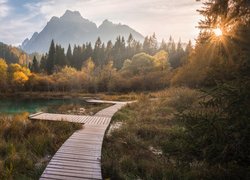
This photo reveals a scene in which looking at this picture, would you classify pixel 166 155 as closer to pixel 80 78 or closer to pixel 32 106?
pixel 32 106

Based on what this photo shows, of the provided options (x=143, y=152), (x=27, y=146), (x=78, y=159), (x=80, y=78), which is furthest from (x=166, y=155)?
(x=80, y=78)

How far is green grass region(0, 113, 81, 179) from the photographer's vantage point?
532cm

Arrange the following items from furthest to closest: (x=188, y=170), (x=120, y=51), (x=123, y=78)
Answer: (x=120, y=51), (x=123, y=78), (x=188, y=170)

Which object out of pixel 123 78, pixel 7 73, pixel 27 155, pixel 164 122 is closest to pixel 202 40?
pixel 27 155

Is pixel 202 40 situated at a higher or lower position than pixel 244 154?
higher

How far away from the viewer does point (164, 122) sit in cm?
1134

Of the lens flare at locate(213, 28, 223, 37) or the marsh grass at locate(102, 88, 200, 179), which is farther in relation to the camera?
the marsh grass at locate(102, 88, 200, 179)

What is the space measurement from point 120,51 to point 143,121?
62436 mm

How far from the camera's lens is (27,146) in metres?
7.04

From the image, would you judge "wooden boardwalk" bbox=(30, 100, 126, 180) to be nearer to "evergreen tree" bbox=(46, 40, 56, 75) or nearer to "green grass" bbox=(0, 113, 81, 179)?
"green grass" bbox=(0, 113, 81, 179)

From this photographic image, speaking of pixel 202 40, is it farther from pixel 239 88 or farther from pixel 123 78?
pixel 123 78

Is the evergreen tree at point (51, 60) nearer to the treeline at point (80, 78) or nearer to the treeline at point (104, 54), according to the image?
the treeline at point (104, 54)

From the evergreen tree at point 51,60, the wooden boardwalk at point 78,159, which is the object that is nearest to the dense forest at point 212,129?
the wooden boardwalk at point 78,159

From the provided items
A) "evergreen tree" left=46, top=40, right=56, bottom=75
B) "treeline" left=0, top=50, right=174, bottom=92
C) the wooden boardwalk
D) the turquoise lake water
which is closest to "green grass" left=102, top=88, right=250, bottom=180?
the wooden boardwalk
